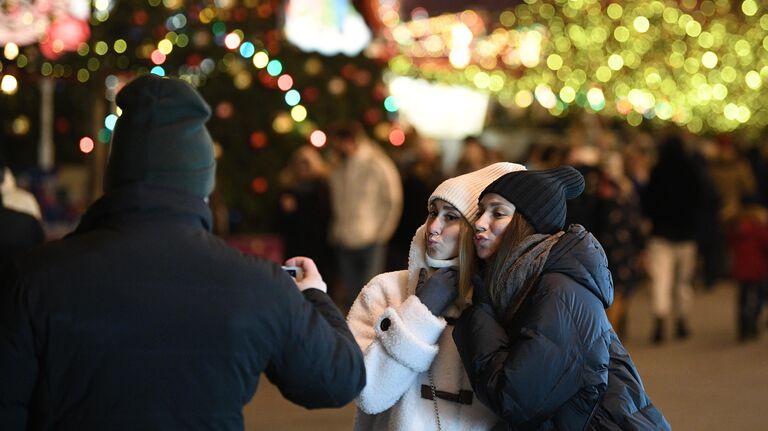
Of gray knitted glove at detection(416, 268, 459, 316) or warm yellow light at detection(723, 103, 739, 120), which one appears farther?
warm yellow light at detection(723, 103, 739, 120)

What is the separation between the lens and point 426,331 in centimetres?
416

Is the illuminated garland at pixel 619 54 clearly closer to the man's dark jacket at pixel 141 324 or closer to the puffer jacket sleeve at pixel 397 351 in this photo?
the puffer jacket sleeve at pixel 397 351

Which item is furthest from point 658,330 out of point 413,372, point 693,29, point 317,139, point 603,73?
point 693,29

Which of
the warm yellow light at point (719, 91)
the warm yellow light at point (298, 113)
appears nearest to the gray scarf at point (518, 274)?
the warm yellow light at point (298, 113)

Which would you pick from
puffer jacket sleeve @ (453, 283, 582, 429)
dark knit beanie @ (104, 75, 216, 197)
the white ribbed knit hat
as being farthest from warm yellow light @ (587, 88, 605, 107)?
dark knit beanie @ (104, 75, 216, 197)

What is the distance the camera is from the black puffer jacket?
3850 millimetres

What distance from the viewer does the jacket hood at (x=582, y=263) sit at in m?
4.07

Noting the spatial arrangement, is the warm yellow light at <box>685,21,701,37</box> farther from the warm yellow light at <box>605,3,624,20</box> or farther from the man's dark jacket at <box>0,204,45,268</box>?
the man's dark jacket at <box>0,204,45,268</box>

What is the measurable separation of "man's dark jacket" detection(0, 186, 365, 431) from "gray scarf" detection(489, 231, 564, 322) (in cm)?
106

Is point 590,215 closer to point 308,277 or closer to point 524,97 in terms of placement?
point 308,277

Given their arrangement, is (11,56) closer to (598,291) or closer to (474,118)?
(598,291)

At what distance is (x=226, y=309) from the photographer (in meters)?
3.14

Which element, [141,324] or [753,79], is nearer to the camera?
[141,324]

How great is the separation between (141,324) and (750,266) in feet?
37.4
